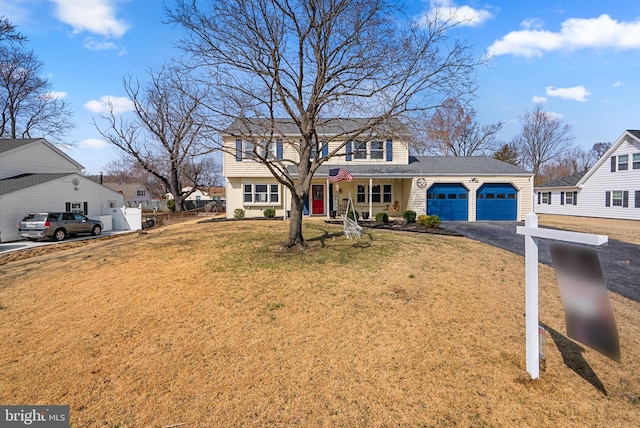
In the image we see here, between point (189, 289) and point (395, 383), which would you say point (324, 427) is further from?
point (189, 289)

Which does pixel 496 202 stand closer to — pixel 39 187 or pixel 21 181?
pixel 39 187

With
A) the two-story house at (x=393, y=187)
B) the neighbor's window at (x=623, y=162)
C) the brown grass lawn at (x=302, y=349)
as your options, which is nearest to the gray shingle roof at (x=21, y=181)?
the two-story house at (x=393, y=187)

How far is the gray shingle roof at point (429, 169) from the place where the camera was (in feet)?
59.5

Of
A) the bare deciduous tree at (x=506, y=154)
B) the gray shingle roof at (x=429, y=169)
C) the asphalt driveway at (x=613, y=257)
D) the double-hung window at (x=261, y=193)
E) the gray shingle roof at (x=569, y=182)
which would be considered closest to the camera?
the asphalt driveway at (x=613, y=257)

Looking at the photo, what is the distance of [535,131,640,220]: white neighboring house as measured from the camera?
854 inches

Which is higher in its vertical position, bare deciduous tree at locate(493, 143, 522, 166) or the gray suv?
bare deciduous tree at locate(493, 143, 522, 166)

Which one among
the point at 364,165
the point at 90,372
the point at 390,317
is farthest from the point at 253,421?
the point at 364,165

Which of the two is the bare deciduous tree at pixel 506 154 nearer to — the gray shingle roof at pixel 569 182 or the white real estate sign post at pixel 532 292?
the gray shingle roof at pixel 569 182

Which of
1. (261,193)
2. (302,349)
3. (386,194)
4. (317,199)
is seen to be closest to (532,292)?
(302,349)

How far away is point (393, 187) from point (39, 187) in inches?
850

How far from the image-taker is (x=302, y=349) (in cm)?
400

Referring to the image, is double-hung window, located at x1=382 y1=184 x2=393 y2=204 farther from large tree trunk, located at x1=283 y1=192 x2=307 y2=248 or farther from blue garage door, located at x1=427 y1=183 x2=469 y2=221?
large tree trunk, located at x1=283 y1=192 x2=307 y2=248

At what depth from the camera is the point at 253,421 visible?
2.83 meters

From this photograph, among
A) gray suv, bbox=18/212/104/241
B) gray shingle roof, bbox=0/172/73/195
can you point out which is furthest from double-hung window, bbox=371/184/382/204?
gray shingle roof, bbox=0/172/73/195
